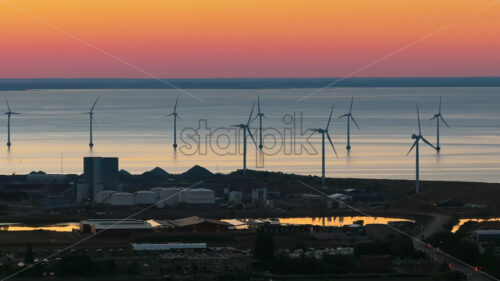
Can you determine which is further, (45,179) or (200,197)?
(45,179)

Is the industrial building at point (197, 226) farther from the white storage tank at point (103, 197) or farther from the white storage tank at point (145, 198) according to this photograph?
the white storage tank at point (103, 197)

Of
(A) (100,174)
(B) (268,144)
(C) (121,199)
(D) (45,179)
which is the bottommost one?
(C) (121,199)

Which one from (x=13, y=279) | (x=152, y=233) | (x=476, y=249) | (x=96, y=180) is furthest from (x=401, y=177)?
(x=13, y=279)

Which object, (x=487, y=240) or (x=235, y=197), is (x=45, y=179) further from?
(x=487, y=240)

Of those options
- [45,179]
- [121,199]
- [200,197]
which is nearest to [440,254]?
[200,197]

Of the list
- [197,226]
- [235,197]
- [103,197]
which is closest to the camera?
[197,226]

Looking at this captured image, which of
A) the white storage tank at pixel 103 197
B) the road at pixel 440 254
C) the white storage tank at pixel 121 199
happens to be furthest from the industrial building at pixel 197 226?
the white storage tank at pixel 103 197

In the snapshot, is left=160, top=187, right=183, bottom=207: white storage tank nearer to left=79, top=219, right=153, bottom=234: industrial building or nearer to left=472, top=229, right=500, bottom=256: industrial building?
left=79, top=219, right=153, bottom=234: industrial building

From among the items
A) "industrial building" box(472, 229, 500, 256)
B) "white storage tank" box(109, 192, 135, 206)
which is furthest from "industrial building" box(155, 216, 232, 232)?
"industrial building" box(472, 229, 500, 256)
